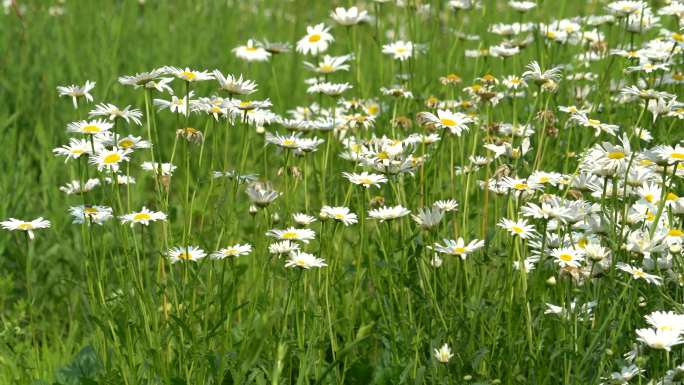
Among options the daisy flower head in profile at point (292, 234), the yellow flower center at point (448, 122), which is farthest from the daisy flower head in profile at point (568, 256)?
the daisy flower head in profile at point (292, 234)

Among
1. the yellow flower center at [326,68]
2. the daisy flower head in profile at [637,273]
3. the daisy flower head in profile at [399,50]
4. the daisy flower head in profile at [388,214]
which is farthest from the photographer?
the daisy flower head in profile at [399,50]

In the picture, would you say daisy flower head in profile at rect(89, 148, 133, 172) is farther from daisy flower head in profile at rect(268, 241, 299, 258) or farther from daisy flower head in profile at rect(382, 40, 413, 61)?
daisy flower head in profile at rect(382, 40, 413, 61)

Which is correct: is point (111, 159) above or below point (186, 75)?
below

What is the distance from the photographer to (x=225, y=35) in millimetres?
5258

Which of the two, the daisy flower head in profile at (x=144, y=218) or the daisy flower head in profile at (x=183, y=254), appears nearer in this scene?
the daisy flower head in profile at (x=144, y=218)

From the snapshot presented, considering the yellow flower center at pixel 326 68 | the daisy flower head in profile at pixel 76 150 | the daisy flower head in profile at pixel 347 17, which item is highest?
the daisy flower head in profile at pixel 347 17

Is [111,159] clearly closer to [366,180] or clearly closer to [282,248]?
[282,248]

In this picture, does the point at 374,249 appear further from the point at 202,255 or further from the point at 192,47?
the point at 192,47

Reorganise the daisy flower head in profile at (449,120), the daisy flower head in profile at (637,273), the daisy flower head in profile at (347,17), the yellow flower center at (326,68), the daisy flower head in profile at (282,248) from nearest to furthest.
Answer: the daisy flower head in profile at (637,273)
the daisy flower head in profile at (282,248)
the daisy flower head in profile at (449,120)
the yellow flower center at (326,68)
the daisy flower head in profile at (347,17)

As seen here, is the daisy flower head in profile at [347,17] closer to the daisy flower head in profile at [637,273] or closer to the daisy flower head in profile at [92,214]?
the daisy flower head in profile at [92,214]

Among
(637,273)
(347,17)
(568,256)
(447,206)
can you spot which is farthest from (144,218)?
(347,17)

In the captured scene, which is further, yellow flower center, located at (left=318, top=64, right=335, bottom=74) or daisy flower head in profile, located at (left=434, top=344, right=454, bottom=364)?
yellow flower center, located at (left=318, top=64, right=335, bottom=74)

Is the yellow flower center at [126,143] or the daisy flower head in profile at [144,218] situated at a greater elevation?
the yellow flower center at [126,143]

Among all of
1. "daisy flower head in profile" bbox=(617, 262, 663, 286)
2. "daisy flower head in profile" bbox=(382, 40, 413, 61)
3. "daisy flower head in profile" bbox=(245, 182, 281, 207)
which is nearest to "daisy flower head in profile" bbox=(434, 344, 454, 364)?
"daisy flower head in profile" bbox=(617, 262, 663, 286)
